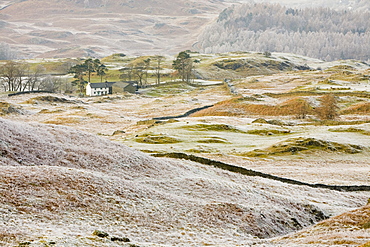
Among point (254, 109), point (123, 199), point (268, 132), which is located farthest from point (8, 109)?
point (123, 199)

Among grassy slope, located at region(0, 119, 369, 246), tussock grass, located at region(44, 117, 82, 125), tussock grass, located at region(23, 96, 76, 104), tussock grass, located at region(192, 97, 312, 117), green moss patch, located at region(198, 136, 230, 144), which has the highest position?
grassy slope, located at region(0, 119, 369, 246)

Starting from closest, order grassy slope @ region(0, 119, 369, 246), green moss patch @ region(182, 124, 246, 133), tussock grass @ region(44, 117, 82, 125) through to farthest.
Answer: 1. grassy slope @ region(0, 119, 369, 246)
2. green moss patch @ region(182, 124, 246, 133)
3. tussock grass @ region(44, 117, 82, 125)

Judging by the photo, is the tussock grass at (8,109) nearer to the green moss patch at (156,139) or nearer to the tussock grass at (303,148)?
the green moss patch at (156,139)

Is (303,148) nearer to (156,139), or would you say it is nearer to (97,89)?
(156,139)

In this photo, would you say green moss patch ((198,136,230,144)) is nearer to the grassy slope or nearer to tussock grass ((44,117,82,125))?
the grassy slope

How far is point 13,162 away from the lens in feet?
102

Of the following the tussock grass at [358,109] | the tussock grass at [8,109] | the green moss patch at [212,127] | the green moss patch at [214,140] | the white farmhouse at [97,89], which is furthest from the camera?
the white farmhouse at [97,89]

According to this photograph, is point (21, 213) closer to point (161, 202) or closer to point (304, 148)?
point (161, 202)

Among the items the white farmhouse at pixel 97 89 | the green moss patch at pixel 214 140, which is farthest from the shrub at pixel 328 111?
the white farmhouse at pixel 97 89

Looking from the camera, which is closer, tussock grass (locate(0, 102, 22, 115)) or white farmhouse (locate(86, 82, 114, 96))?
tussock grass (locate(0, 102, 22, 115))

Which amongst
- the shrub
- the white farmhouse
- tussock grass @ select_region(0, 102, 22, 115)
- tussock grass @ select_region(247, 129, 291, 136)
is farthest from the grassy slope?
the white farmhouse

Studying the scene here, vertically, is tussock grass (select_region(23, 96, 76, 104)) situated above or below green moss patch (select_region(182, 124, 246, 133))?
below

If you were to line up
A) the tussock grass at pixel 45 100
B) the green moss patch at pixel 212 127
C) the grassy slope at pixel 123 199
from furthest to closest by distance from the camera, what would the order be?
the tussock grass at pixel 45 100 < the green moss patch at pixel 212 127 < the grassy slope at pixel 123 199

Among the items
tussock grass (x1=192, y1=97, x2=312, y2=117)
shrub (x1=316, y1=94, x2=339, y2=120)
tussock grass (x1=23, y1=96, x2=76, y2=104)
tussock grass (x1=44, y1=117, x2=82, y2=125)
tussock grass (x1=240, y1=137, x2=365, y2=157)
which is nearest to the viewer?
tussock grass (x1=240, y1=137, x2=365, y2=157)
